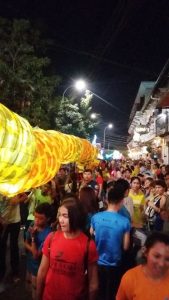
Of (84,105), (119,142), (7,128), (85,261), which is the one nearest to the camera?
(7,128)

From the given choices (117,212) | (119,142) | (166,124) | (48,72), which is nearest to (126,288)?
(117,212)

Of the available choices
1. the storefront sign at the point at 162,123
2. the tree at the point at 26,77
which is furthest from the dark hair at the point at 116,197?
the storefront sign at the point at 162,123

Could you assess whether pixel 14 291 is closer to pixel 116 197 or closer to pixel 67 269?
pixel 116 197

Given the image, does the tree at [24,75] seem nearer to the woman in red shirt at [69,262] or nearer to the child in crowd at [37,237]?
the child in crowd at [37,237]

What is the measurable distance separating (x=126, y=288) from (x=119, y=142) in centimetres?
8968

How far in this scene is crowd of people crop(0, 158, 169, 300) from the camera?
297cm

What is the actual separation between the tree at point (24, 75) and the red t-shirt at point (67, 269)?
12042 millimetres

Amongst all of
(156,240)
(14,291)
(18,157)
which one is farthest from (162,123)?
(156,240)

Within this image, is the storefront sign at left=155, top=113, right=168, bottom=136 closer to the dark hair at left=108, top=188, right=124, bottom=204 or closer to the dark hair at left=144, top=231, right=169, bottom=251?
the dark hair at left=108, top=188, right=124, bottom=204

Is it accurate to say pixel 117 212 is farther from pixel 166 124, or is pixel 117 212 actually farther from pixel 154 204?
pixel 166 124

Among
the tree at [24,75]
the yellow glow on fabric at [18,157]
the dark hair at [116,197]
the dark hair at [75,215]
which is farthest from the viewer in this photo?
the tree at [24,75]

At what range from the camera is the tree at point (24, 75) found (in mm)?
Answer: 15031

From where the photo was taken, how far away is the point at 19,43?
1552cm

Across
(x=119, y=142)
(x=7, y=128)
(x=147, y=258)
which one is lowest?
(x=147, y=258)
